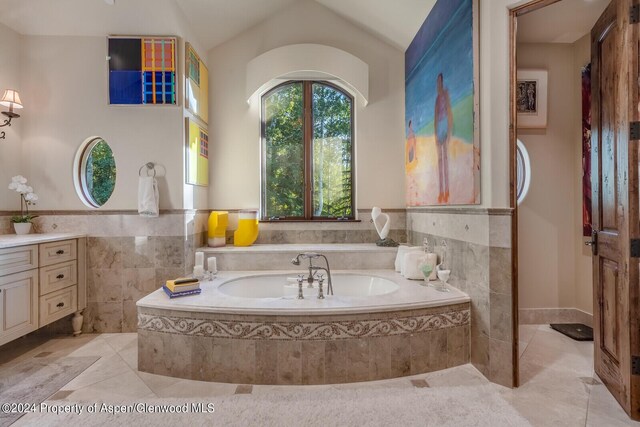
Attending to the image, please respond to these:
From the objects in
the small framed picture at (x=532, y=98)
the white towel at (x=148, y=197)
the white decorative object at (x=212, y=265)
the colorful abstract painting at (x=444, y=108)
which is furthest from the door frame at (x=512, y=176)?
the white towel at (x=148, y=197)

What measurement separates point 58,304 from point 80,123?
5.81ft

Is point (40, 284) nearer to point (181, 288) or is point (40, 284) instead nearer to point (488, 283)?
point (181, 288)

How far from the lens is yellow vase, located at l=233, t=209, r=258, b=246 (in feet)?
12.1

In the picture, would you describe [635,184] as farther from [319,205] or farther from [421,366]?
[319,205]

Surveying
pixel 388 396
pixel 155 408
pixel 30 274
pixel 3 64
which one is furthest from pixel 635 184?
pixel 3 64

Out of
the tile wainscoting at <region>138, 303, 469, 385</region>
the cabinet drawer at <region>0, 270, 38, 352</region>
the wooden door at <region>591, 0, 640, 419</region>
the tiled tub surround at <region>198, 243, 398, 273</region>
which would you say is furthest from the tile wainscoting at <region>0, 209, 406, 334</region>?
the wooden door at <region>591, 0, 640, 419</region>

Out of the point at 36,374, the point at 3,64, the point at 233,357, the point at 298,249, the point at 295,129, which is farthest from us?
the point at 295,129

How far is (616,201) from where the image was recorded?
79.1 inches

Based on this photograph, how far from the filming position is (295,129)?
407 cm

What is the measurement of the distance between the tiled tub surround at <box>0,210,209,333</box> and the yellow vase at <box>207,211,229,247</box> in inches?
18.3

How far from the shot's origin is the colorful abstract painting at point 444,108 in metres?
2.37

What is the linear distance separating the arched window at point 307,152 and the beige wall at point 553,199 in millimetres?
→ 2001

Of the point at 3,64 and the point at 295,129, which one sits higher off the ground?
the point at 3,64

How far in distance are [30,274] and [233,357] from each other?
74.2 inches
